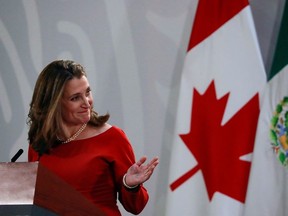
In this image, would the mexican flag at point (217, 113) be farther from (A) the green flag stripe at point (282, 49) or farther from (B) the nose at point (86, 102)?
(B) the nose at point (86, 102)

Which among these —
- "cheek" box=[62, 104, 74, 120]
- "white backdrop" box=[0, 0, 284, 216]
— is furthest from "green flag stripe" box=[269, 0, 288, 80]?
"cheek" box=[62, 104, 74, 120]

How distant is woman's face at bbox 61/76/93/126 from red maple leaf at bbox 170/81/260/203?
2.64ft

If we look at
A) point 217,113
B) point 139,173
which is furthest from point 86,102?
point 217,113

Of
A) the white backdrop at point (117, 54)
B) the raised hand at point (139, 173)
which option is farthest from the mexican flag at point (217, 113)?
the raised hand at point (139, 173)

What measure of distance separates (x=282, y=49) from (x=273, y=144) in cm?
39

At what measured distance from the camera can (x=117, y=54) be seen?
294 cm

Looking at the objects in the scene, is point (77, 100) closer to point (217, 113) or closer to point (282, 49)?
point (217, 113)

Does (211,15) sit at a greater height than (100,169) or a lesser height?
greater

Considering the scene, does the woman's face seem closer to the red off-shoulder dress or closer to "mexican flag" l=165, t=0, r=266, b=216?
the red off-shoulder dress

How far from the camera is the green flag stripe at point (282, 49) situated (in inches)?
89.7

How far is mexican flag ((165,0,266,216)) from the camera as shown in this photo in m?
2.37

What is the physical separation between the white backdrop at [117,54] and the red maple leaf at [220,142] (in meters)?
0.40

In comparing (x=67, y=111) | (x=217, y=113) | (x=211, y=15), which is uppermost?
(x=211, y=15)

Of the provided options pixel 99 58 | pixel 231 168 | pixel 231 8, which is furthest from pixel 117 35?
pixel 231 168
